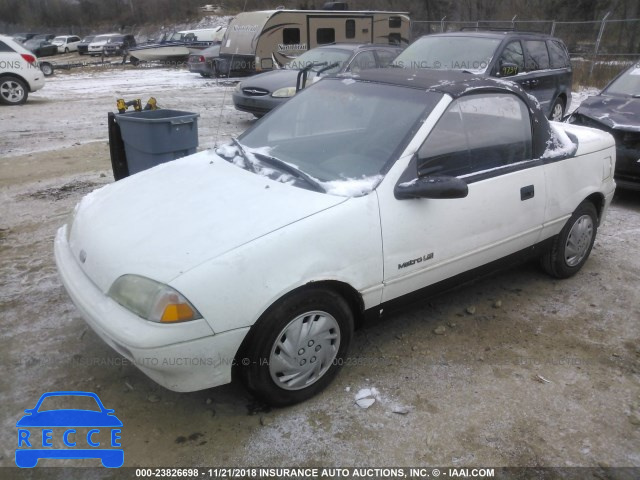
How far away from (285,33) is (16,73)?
26.7 ft

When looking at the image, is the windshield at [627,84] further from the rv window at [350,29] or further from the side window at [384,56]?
the rv window at [350,29]

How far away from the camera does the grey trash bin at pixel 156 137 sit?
4.75 metres

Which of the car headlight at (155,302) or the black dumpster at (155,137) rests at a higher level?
the black dumpster at (155,137)

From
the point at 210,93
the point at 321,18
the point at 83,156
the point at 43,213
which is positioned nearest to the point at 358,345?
the point at 43,213

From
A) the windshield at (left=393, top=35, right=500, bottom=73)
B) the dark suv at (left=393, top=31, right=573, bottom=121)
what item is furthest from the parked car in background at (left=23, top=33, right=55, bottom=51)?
the dark suv at (left=393, top=31, right=573, bottom=121)

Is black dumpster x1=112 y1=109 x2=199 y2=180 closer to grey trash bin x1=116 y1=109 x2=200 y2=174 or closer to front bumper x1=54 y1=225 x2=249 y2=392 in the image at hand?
grey trash bin x1=116 y1=109 x2=200 y2=174

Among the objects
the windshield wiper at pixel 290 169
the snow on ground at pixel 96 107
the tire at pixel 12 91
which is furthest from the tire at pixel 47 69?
the windshield wiper at pixel 290 169

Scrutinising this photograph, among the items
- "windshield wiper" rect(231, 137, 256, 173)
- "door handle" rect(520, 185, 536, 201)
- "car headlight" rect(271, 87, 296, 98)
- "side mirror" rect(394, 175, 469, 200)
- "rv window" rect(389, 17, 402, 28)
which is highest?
"rv window" rect(389, 17, 402, 28)

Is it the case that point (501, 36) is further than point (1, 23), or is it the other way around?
point (1, 23)

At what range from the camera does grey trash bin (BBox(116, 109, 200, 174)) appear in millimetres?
4750

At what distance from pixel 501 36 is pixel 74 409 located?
25.1 feet

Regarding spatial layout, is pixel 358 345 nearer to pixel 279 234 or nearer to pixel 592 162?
pixel 279 234

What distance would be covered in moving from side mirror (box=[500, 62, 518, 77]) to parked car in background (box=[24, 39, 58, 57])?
36638mm

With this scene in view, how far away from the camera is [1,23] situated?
Answer: 58719mm
